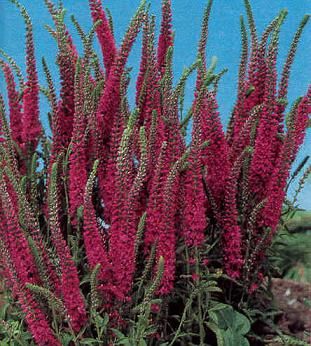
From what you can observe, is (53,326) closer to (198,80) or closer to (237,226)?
(237,226)

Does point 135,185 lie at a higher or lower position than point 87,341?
higher

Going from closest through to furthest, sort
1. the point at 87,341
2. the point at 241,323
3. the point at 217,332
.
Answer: the point at 87,341, the point at 217,332, the point at 241,323

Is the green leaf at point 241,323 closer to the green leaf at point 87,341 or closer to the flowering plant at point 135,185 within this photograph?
the flowering plant at point 135,185

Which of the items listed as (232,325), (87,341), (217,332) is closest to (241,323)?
(232,325)

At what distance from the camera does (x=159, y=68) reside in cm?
346

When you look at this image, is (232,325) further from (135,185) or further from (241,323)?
(135,185)

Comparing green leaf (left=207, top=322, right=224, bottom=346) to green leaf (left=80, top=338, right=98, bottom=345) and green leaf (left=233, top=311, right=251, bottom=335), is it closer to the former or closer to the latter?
green leaf (left=233, top=311, right=251, bottom=335)

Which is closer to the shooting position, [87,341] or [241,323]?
[87,341]

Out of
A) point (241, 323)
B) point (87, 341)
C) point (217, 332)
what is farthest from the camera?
point (241, 323)

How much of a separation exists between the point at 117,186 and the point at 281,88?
1029mm

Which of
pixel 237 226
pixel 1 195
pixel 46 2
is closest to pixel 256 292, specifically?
pixel 237 226

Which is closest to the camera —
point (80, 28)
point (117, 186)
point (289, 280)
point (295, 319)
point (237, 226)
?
point (117, 186)

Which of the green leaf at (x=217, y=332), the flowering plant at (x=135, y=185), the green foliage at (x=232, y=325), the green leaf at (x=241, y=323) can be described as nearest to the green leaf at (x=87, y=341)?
the flowering plant at (x=135, y=185)

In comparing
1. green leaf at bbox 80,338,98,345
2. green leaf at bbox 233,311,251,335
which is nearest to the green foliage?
green leaf at bbox 233,311,251,335
